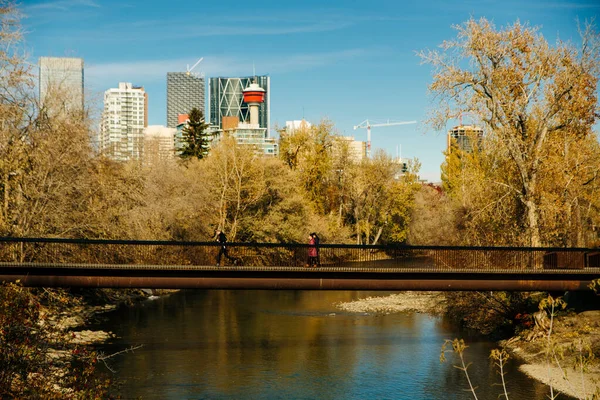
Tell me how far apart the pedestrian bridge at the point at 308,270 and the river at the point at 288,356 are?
3.40 m

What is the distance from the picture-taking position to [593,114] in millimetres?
36500

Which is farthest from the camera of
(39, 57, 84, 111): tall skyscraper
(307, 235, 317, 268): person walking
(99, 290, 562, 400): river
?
(39, 57, 84, 111): tall skyscraper

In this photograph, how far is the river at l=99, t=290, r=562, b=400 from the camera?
85.0ft

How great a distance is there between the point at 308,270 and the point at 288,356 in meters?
4.88

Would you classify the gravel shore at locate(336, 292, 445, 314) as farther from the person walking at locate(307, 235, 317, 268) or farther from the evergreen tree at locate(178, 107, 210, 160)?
the evergreen tree at locate(178, 107, 210, 160)

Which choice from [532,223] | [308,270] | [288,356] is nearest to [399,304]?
[532,223]

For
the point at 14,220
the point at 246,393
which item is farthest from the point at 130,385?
the point at 14,220

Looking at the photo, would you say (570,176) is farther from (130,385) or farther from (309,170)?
(309,170)

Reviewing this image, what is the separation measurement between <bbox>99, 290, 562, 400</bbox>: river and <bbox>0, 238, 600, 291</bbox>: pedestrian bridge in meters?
3.40

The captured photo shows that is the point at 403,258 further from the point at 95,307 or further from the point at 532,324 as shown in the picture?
the point at 95,307

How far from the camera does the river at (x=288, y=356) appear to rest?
25922 millimetres

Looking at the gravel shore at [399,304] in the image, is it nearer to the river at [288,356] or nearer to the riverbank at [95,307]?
the river at [288,356]

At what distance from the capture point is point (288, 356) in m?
31.6

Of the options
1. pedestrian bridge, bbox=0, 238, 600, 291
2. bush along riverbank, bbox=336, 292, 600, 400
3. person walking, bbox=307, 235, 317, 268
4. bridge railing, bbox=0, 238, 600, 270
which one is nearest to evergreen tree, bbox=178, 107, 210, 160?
bush along riverbank, bbox=336, 292, 600, 400
